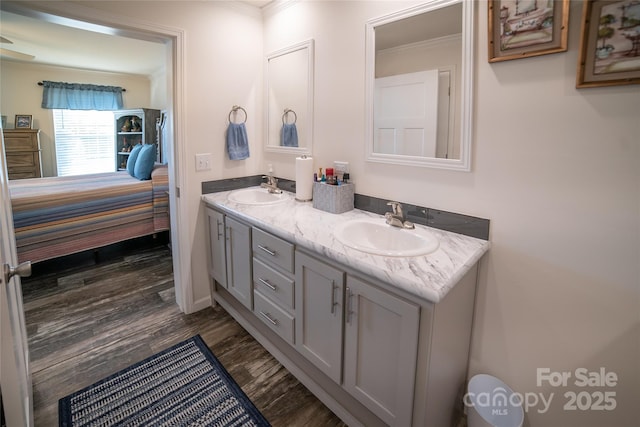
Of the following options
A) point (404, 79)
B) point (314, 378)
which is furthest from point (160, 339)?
point (404, 79)

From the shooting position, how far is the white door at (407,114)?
4.91 ft

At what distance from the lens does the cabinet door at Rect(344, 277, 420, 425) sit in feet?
3.65

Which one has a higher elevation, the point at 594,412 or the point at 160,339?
the point at 594,412

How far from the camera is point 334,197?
5.85ft

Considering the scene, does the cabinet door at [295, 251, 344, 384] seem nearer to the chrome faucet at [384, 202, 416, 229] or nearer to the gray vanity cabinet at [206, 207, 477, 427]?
the gray vanity cabinet at [206, 207, 477, 427]

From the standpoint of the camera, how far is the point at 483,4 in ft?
4.18

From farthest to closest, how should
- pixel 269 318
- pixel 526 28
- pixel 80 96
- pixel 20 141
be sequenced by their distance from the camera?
pixel 80 96 → pixel 20 141 → pixel 269 318 → pixel 526 28

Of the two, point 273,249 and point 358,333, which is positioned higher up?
point 273,249

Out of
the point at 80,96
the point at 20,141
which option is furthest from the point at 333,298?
the point at 80,96

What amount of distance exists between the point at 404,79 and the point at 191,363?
6.27ft

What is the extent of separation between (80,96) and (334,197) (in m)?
5.19

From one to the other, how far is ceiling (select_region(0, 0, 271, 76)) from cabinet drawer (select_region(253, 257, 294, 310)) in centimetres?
179

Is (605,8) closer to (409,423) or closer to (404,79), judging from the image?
(404,79)

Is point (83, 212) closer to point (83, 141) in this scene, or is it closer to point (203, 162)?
point (203, 162)
